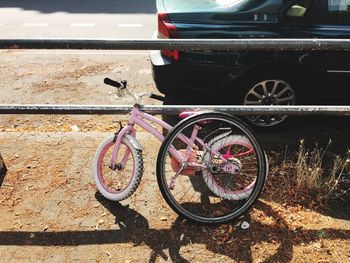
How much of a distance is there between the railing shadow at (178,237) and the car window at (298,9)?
224cm

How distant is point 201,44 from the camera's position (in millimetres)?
2809

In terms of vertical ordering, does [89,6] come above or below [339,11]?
below

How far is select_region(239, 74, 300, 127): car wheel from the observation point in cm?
428

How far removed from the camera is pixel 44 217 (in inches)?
126

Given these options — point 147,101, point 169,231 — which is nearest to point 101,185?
point 169,231

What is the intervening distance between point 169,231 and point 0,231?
138 cm

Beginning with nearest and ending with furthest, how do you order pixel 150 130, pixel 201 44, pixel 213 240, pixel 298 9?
1. pixel 201 44
2. pixel 213 240
3. pixel 150 130
4. pixel 298 9

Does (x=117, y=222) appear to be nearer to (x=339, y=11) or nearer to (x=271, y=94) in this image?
(x=271, y=94)

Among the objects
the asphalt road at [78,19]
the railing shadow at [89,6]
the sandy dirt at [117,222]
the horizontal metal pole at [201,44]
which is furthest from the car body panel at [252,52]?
the railing shadow at [89,6]

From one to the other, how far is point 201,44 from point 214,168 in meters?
1.00

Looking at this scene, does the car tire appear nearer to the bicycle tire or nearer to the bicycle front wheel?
the bicycle front wheel

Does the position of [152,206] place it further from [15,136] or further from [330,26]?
[330,26]

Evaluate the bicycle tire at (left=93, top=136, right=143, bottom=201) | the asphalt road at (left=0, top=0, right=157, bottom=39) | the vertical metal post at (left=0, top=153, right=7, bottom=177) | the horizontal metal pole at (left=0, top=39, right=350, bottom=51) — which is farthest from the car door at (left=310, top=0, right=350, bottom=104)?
the asphalt road at (left=0, top=0, right=157, bottom=39)

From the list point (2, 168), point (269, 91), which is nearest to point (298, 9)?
point (269, 91)
